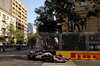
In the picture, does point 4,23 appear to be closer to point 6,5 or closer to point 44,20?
point 6,5

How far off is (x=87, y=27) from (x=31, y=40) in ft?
130

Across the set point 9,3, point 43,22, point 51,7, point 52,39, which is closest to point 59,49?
point 52,39

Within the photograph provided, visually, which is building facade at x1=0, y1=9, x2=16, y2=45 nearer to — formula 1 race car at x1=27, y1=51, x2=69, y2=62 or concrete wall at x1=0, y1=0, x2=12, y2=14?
concrete wall at x1=0, y1=0, x2=12, y2=14

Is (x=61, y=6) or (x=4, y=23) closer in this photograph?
(x=61, y=6)

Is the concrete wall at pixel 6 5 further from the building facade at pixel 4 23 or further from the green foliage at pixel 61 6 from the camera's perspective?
the green foliage at pixel 61 6

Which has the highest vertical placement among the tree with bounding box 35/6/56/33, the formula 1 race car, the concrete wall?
the concrete wall

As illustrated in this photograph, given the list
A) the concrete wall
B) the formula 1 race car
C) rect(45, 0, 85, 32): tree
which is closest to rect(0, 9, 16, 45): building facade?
the concrete wall

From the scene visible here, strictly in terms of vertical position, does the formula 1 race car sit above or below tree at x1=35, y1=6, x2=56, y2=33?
below

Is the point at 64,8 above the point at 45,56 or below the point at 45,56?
above

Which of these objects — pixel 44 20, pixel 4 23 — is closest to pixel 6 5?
pixel 4 23

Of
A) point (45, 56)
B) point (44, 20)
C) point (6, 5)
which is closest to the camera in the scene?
point (45, 56)

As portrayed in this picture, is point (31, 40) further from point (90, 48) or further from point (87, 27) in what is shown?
point (90, 48)

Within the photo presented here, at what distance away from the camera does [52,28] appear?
29125mm

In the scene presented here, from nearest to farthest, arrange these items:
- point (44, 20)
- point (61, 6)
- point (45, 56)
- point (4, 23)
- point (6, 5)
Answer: point (45, 56) → point (61, 6) → point (44, 20) → point (4, 23) → point (6, 5)
